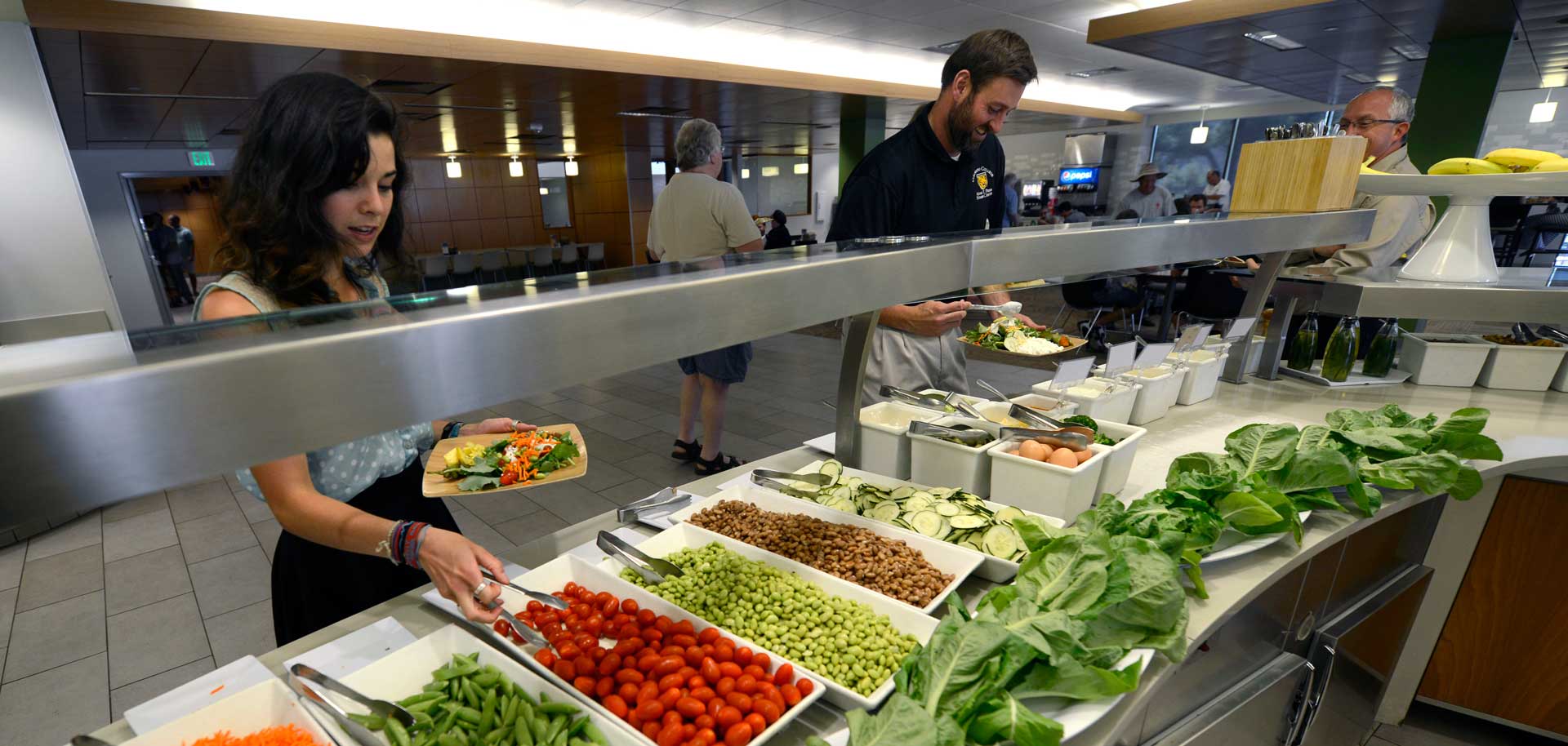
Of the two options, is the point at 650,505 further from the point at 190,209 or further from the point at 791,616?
the point at 190,209

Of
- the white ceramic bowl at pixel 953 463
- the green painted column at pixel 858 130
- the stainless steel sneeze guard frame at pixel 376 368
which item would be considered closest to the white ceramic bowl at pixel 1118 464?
the white ceramic bowl at pixel 953 463

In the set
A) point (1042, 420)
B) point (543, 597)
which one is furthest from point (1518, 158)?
point (543, 597)

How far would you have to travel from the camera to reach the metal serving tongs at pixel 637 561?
1342 mm

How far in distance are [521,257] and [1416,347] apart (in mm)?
15555

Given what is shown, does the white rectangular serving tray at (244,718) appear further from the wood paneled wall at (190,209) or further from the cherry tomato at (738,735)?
the wood paneled wall at (190,209)

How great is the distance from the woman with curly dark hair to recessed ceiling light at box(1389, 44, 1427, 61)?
780 cm

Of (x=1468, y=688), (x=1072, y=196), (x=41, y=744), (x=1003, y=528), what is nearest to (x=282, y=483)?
(x=1003, y=528)

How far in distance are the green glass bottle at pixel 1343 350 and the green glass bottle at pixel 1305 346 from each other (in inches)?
2.4

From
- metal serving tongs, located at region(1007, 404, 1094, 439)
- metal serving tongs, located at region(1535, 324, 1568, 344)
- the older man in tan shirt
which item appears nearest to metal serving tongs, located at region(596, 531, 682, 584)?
metal serving tongs, located at region(1007, 404, 1094, 439)

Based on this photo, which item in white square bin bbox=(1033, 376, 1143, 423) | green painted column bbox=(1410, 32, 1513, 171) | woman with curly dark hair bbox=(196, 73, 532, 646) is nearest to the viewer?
woman with curly dark hair bbox=(196, 73, 532, 646)

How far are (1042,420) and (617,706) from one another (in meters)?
1.22

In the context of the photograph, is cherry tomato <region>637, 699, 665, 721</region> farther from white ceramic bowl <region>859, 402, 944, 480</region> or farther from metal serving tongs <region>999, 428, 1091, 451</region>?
metal serving tongs <region>999, 428, 1091, 451</region>

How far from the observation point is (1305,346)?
2.60 metres

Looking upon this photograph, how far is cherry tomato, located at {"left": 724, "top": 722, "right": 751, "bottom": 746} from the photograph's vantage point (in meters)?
0.95
